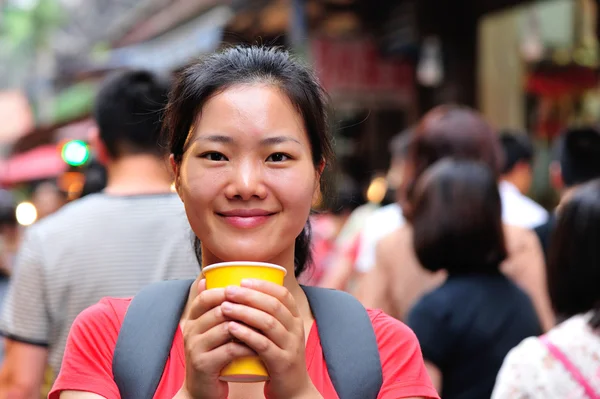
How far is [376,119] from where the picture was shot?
503 inches

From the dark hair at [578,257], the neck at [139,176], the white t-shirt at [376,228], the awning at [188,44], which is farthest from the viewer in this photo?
the awning at [188,44]

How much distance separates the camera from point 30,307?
3432 mm

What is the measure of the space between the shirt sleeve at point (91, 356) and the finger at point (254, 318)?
1.31ft

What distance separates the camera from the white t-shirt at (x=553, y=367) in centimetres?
282

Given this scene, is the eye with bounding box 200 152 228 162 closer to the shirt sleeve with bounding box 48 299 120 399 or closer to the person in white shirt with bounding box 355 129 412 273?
the shirt sleeve with bounding box 48 299 120 399

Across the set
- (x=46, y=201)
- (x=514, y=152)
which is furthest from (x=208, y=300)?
(x=46, y=201)

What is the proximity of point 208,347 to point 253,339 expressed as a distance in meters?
0.10

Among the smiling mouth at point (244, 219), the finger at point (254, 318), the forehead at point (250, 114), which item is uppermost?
→ the forehead at point (250, 114)

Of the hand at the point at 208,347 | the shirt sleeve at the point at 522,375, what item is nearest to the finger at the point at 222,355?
the hand at the point at 208,347

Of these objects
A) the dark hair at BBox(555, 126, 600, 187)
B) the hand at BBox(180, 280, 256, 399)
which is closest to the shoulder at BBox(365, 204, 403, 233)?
the dark hair at BBox(555, 126, 600, 187)

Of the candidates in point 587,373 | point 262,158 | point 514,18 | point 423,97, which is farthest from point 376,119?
point 262,158

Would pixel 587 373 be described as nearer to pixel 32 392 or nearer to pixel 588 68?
pixel 32 392

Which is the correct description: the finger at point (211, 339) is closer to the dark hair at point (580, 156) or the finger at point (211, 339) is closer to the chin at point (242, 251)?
the chin at point (242, 251)

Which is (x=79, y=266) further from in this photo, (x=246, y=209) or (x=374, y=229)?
(x=374, y=229)
